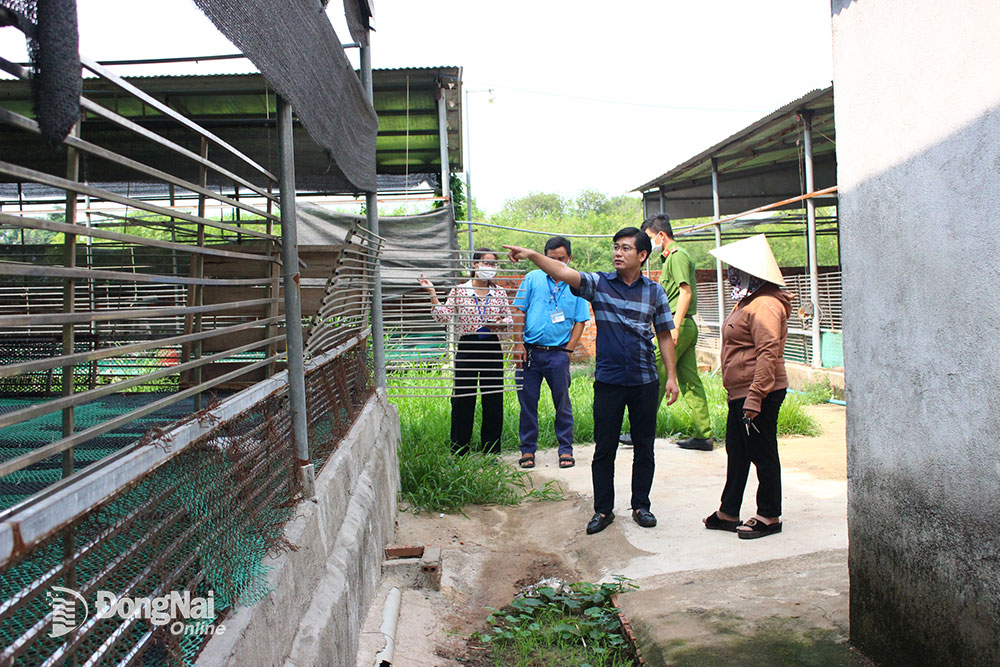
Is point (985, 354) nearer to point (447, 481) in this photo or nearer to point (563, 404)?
point (447, 481)

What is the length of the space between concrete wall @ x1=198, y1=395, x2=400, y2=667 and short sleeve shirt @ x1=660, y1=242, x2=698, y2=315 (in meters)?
3.25

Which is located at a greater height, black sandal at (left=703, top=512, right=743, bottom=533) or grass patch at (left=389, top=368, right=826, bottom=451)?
grass patch at (left=389, top=368, right=826, bottom=451)

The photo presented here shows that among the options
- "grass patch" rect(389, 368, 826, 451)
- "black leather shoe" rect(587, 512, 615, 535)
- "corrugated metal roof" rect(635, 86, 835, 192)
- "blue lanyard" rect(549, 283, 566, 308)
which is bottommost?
"black leather shoe" rect(587, 512, 615, 535)

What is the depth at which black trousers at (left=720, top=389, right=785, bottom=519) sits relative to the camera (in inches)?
177

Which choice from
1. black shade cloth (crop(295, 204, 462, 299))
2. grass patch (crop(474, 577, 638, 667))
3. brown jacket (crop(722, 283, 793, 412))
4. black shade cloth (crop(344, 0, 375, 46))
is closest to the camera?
grass patch (crop(474, 577, 638, 667))

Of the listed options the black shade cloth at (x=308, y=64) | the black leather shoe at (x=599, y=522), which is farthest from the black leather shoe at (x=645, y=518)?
the black shade cloth at (x=308, y=64)

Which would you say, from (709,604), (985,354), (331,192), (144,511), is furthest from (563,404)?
(144,511)

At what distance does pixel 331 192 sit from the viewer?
7105 mm

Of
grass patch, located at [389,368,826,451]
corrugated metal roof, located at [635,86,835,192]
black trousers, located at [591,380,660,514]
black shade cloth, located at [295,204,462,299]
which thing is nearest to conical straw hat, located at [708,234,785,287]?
black trousers, located at [591,380,660,514]

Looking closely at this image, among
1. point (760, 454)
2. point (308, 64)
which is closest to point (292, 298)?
point (308, 64)

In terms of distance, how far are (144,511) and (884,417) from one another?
237 centimetres

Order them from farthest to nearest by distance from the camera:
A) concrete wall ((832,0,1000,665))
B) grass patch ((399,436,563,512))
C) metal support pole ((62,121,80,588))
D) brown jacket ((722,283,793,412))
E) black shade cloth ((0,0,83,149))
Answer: grass patch ((399,436,563,512)) < brown jacket ((722,283,793,412)) < concrete wall ((832,0,1000,665)) < metal support pole ((62,121,80,588)) < black shade cloth ((0,0,83,149))

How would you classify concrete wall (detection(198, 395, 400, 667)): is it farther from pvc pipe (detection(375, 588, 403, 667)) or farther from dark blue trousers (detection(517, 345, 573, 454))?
dark blue trousers (detection(517, 345, 573, 454))

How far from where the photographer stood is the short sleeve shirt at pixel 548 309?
6.71 m
